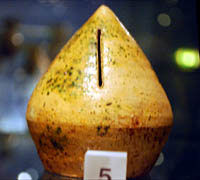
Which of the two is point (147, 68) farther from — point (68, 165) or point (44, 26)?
point (44, 26)

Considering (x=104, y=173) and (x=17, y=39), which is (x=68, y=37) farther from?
(x=104, y=173)

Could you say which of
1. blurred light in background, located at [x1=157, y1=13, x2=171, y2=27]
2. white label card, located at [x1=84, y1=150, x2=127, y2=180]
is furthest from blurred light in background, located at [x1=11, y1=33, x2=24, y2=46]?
white label card, located at [x1=84, y1=150, x2=127, y2=180]

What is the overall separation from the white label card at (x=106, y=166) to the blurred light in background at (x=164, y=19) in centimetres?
65

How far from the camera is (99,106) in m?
0.67

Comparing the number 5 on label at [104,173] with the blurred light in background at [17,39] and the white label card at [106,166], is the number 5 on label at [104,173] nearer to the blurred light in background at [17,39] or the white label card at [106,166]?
the white label card at [106,166]

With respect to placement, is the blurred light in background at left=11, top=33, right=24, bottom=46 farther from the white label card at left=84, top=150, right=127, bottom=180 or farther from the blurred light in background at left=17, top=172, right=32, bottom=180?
the white label card at left=84, top=150, right=127, bottom=180

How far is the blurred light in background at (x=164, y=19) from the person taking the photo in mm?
1054

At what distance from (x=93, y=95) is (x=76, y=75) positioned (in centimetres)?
7

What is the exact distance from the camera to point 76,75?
717 millimetres

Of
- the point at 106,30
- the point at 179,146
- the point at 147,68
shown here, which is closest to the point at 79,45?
the point at 106,30

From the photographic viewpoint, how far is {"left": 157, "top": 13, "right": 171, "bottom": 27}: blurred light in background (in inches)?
41.5

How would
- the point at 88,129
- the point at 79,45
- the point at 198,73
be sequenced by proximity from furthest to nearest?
the point at 198,73
the point at 79,45
the point at 88,129

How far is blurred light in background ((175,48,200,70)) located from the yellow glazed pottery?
0.30m

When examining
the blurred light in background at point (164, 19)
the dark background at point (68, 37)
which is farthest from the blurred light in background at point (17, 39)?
the blurred light in background at point (164, 19)
